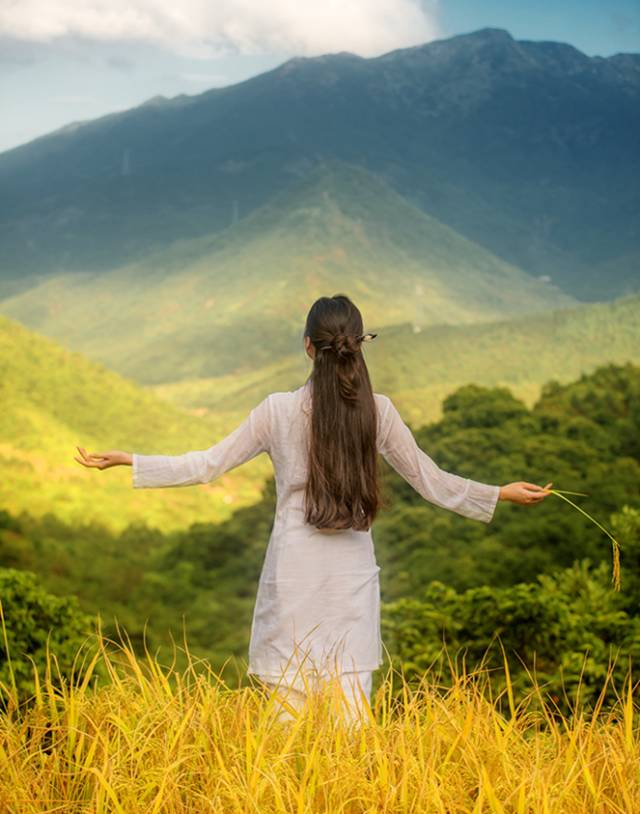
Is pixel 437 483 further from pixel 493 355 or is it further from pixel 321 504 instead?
pixel 493 355

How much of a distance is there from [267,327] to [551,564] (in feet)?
89.3

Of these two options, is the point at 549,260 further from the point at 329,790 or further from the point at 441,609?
the point at 329,790

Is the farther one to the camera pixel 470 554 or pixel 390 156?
pixel 390 156

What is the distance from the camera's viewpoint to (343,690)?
2.61 m

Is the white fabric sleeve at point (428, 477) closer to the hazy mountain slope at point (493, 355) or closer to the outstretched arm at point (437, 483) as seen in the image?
the outstretched arm at point (437, 483)

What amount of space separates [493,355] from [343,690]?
27220mm

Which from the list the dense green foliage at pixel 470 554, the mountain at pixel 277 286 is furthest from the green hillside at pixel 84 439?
the mountain at pixel 277 286

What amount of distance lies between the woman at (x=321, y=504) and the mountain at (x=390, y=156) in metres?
41.9

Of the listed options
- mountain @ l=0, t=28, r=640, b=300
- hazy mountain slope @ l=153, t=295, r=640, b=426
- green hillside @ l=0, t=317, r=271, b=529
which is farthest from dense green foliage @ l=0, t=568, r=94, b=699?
mountain @ l=0, t=28, r=640, b=300

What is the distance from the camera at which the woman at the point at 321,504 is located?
257 cm

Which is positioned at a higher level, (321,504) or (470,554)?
(321,504)

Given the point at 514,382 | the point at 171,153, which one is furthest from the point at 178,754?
the point at 171,153

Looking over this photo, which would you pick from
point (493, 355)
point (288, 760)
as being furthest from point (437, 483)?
point (493, 355)

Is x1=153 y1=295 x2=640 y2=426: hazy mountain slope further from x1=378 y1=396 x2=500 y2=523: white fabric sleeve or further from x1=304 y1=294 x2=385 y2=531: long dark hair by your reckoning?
x1=304 y1=294 x2=385 y2=531: long dark hair
